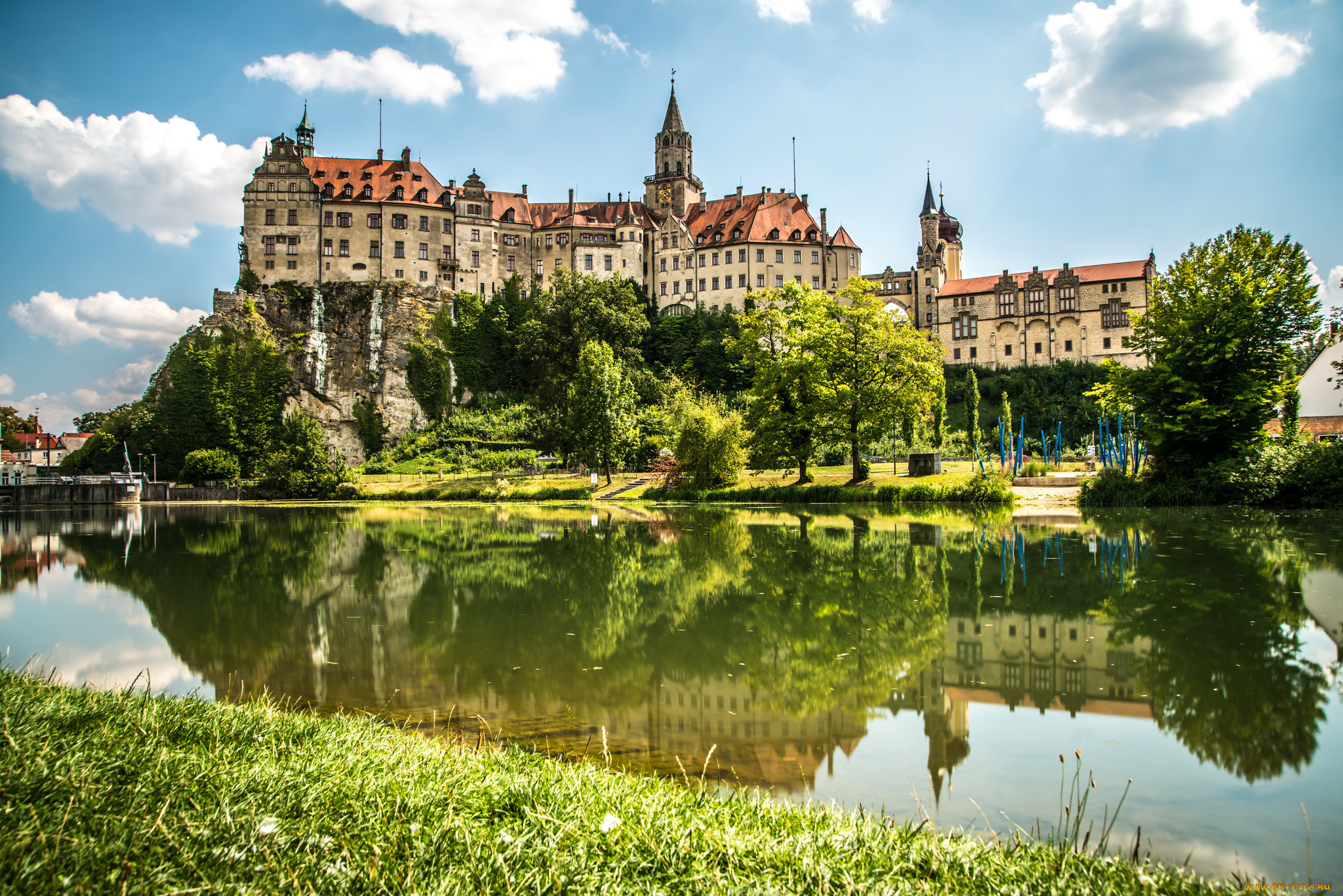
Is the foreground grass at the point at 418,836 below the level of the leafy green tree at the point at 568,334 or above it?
below

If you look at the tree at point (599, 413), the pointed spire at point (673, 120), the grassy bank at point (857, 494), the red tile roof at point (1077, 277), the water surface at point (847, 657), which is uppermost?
the pointed spire at point (673, 120)

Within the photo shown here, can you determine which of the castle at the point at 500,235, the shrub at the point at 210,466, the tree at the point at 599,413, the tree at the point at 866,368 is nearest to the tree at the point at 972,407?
the castle at the point at 500,235

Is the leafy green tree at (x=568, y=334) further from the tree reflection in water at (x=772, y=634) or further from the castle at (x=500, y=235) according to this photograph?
the tree reflection in water at (x=772, y=634)

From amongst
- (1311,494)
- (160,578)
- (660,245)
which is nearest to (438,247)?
(660,245)

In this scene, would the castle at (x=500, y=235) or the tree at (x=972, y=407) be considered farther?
the castle at (x=500, y=235)

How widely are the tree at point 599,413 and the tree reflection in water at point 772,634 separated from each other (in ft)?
79.4

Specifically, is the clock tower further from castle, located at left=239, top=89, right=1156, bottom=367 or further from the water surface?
the water surface

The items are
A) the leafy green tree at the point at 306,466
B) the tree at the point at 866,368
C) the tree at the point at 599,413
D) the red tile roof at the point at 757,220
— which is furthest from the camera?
the red tile roof at the point at 757,220

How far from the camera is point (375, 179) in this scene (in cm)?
7075

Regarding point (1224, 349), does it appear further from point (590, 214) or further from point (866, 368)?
point (590, 214)

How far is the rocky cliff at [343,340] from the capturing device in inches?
2539

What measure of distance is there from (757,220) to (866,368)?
42.8 metres

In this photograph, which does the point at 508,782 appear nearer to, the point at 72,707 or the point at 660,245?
the point at 72,707

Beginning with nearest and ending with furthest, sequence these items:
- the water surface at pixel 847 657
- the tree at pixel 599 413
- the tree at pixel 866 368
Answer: the water surface at pixel 847 657 < the tree at pixel 866 368 < the tree at pixel 599 413
